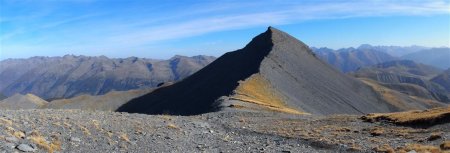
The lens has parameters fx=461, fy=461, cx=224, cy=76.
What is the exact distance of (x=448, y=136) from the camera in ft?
103

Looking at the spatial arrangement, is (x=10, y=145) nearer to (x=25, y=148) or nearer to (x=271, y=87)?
(x=25, y=148)

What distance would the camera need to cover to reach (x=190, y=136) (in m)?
32.2

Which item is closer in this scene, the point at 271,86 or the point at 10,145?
the point at 10,145

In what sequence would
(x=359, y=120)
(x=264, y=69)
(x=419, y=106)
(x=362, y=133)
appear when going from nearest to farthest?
1. (x=362, y=133)
2. (x=359, y=120)
3. (x=264, y=69)
4. (x=419, y=106)

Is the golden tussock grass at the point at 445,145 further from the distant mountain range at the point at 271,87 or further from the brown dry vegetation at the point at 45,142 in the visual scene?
the distant mountain range at the point at 271,87

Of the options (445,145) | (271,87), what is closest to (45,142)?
(445,145)

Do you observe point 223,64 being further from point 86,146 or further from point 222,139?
point 86,146

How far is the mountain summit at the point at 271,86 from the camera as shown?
280 ft

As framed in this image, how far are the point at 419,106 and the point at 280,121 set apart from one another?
140 metres

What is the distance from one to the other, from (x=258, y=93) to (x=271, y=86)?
30.2 feet

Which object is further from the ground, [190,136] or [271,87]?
[271,87]

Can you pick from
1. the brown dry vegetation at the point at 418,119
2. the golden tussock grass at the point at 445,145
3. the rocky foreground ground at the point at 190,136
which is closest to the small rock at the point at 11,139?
the rocky foreground ground at the point at 190,136

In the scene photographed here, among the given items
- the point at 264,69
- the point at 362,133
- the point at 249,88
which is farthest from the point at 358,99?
the point at 362,133

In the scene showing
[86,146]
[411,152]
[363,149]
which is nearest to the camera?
[86,146]
